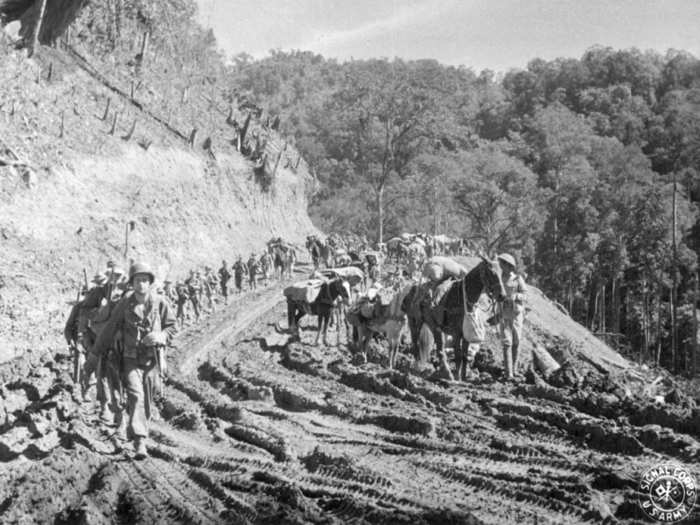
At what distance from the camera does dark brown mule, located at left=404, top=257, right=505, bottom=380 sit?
52.9 feet

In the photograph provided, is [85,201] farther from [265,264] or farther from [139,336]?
[139,336]

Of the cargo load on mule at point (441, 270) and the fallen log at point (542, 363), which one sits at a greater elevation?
the cargo load on mule at point (441, 270)

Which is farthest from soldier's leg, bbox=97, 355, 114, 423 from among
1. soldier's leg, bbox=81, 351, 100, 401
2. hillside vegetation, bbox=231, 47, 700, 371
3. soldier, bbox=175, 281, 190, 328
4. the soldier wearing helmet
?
hillside vegetation, bbox=231, 47, 700, 371

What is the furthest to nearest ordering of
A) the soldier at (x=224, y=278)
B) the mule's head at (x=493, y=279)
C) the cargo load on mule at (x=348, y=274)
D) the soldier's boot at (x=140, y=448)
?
the soldier at (x=224, y=278) → the cargo load on mule at (x=348, y=274) → the mule's head at (x=493, y=279) → the soldier's boot at (x=140, y=448)

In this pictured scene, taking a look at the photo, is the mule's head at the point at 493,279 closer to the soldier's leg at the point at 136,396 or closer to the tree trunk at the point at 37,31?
the soldier's leg at the point at 136,396

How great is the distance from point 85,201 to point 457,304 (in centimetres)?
2238

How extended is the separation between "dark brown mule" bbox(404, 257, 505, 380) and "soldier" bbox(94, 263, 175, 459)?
603 cm

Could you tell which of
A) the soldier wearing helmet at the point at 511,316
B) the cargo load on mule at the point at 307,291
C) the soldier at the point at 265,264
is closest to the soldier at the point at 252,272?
the soldier at the point at 265,264

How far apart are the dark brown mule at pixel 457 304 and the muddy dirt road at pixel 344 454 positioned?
59 centimetres

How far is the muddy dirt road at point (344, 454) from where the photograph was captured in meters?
8.79

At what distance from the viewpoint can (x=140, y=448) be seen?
37.4 ft

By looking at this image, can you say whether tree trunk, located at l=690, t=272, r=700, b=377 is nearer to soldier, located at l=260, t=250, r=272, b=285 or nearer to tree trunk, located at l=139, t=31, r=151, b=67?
soldier, located at l=260, t=250, r=272, b=285

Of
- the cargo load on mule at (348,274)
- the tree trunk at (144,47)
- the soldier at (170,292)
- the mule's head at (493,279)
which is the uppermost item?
the tree trunk at (144,47)

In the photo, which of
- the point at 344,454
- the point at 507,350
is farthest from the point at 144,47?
the point at 344,454
